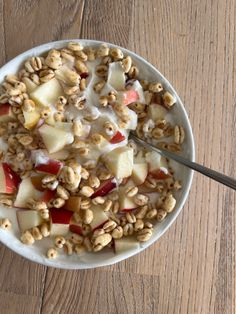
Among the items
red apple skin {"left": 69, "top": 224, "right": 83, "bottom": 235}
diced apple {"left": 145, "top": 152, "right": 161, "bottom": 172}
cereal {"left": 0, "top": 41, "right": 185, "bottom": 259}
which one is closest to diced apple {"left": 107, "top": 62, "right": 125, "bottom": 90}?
cereal {"left": 0, "top": 41, "right": 185, "bottom": 259}

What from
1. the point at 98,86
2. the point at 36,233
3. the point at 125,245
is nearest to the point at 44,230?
the point at 36,233

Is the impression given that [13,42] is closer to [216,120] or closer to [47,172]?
[47,172]

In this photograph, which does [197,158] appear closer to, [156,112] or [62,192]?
[156,112]

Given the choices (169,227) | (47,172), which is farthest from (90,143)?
(169,227)

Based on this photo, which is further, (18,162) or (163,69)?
(163,69)

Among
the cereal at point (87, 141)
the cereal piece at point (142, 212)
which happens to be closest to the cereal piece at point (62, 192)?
the cereal at point (87, 141)

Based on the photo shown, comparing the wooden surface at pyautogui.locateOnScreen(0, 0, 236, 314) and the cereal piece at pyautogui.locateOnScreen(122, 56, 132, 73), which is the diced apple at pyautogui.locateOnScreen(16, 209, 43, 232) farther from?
the cereal piece at pyautogui.locateOnScreen(122, 56, 132, 73)
